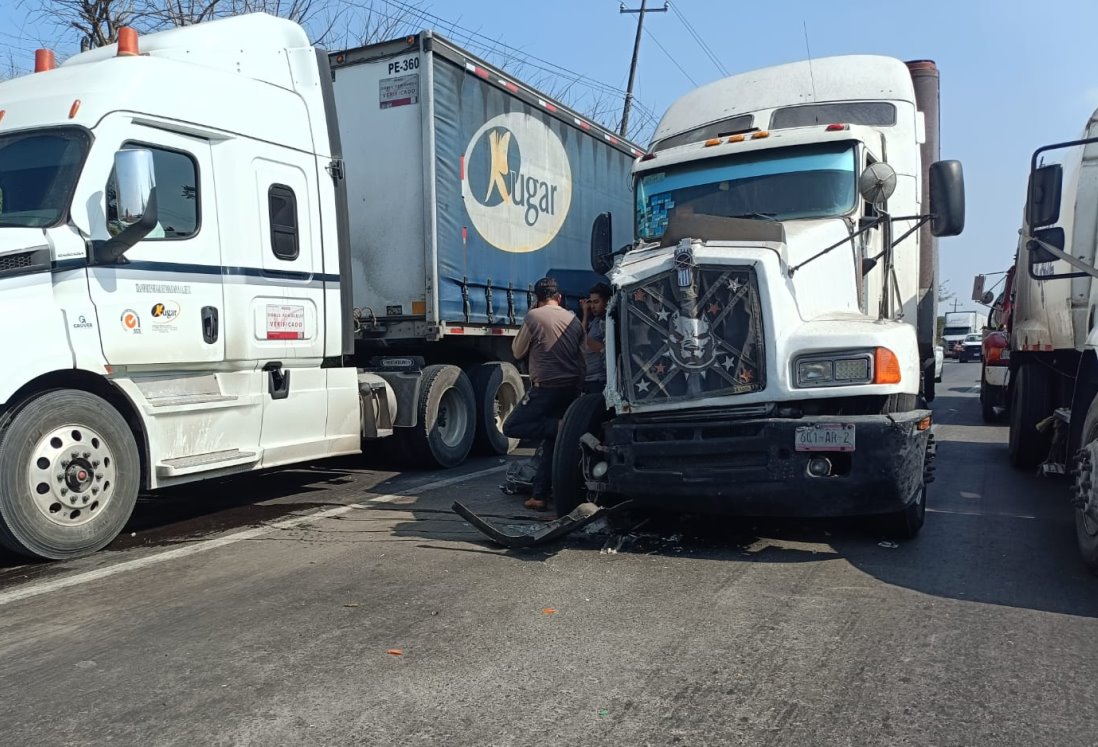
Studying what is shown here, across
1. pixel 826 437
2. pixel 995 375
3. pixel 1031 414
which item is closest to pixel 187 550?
pixel 826 437

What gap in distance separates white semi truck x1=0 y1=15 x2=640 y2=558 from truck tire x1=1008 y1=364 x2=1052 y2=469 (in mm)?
5423

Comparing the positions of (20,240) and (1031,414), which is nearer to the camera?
(20,240)

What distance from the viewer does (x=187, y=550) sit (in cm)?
571

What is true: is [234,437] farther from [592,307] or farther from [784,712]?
[784,712]

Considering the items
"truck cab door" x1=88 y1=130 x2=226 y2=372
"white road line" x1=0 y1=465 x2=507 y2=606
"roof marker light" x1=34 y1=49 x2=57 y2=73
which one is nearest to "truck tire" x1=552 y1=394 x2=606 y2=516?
"white road line" x1=0 y1=465 x2=507 y2=606

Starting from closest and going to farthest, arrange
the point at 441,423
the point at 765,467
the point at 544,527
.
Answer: the point at 765,467 < the point at 544,527 < the point at 441,423

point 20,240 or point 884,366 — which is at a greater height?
point 20,240

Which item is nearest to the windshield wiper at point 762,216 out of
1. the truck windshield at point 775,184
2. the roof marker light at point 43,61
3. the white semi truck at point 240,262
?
the truck windshield at point 775,184

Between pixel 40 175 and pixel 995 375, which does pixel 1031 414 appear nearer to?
pixel 995 375

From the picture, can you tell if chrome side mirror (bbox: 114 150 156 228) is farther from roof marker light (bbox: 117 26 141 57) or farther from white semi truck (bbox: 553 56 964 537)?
white semi truck (bbox: 553 56 964 537)

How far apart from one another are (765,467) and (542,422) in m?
2.30

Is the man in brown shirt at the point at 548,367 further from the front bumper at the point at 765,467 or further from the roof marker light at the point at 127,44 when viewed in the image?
the roof marker light at the point at 127,44

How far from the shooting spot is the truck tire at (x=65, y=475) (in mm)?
5117

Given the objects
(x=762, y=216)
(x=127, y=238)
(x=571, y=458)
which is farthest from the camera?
(x=762, y=216)
